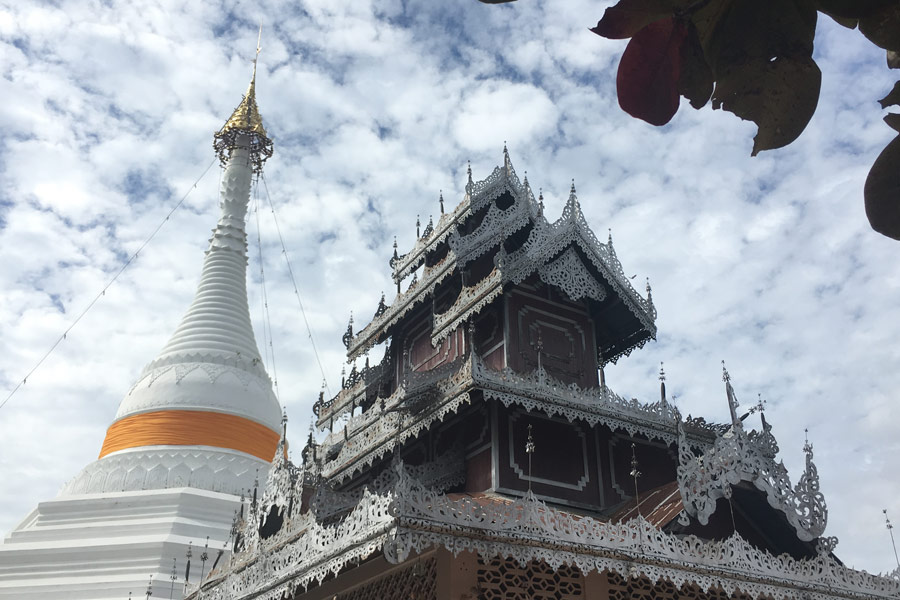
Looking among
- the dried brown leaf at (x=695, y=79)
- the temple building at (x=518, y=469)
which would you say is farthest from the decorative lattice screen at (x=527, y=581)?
the dried brown leaf at (x=695, y=79)

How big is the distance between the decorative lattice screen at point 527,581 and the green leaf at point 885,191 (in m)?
9.29

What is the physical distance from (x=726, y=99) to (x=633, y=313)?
52.1 feet

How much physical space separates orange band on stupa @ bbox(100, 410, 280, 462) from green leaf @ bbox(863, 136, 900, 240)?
92.0 feet

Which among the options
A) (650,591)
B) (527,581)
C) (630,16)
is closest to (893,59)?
(630,16)

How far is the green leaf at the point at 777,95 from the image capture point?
5.51 ft

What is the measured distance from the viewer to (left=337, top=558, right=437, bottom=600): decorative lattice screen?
10.3 metres

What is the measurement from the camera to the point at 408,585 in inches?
421

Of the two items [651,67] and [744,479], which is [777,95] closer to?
[651,67]

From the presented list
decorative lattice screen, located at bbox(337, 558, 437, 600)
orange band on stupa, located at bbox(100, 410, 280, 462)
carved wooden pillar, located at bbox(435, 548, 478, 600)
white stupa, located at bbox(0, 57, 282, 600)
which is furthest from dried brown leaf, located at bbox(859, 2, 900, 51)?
→ orange band on stupa, located at bbox(100, 410, 280, 462)

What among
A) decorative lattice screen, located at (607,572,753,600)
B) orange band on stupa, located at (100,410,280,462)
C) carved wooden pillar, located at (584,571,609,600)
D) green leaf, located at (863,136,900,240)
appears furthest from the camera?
orange band on stupa, located at (100,410,280,462)

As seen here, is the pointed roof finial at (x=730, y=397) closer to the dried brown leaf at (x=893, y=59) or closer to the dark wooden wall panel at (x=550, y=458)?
the dark wooden wall panel at (x=550, y=458)

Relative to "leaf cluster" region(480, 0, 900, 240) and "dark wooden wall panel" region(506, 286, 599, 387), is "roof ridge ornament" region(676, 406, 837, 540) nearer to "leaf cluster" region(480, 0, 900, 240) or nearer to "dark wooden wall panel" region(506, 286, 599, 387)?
"dark wooden wall panel" region(506, 286, 599, 387)

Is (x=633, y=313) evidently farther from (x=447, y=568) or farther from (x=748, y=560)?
(x=447, y=568)

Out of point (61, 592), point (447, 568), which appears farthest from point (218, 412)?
point (447, 568)
